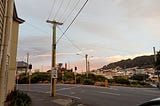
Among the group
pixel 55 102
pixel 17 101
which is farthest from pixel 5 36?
pixel 55 102

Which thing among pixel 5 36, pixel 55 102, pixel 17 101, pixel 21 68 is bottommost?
pixel 55 102

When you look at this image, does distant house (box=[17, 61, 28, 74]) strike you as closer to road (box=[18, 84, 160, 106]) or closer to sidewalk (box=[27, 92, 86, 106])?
road (box=[18, 84, 160, 106])

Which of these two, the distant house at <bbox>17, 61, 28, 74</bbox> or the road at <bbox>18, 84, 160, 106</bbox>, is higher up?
the distant house at <bbox>17, 61, 28, 74</bbox>

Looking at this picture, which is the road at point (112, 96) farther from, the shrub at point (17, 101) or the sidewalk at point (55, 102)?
A: the shrub at point (17, 101)

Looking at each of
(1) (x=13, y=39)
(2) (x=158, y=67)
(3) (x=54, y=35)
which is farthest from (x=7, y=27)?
(2) (x=158, y=67)

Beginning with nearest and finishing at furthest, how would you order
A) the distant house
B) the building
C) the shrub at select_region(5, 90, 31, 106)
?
the building, the shrub at select_region(5, 90, 31, 106), the distant house

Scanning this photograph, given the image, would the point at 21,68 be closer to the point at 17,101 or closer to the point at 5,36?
the point at 17,101

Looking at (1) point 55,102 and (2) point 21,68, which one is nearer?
(1) point 55,102

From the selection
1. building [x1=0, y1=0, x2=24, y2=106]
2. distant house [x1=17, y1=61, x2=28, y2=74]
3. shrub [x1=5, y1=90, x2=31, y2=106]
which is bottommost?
shrub [x1=5, y1=90, x2=31, y2=106]

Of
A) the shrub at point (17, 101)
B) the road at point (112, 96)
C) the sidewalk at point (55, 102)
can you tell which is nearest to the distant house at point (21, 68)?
the road at point (112, 96)

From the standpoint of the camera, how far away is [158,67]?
164 feet

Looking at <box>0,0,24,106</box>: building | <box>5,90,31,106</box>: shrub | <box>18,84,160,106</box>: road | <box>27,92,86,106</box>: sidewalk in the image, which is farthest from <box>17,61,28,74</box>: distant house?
<box>0,0,24,106</box>: building

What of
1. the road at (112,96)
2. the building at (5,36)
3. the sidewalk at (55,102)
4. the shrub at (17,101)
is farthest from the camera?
the road at (112,96)

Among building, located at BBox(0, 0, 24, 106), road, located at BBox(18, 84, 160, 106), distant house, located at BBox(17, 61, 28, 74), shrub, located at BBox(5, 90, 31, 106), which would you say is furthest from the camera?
distant house, located at BBox(17, 61, 28, 74)
